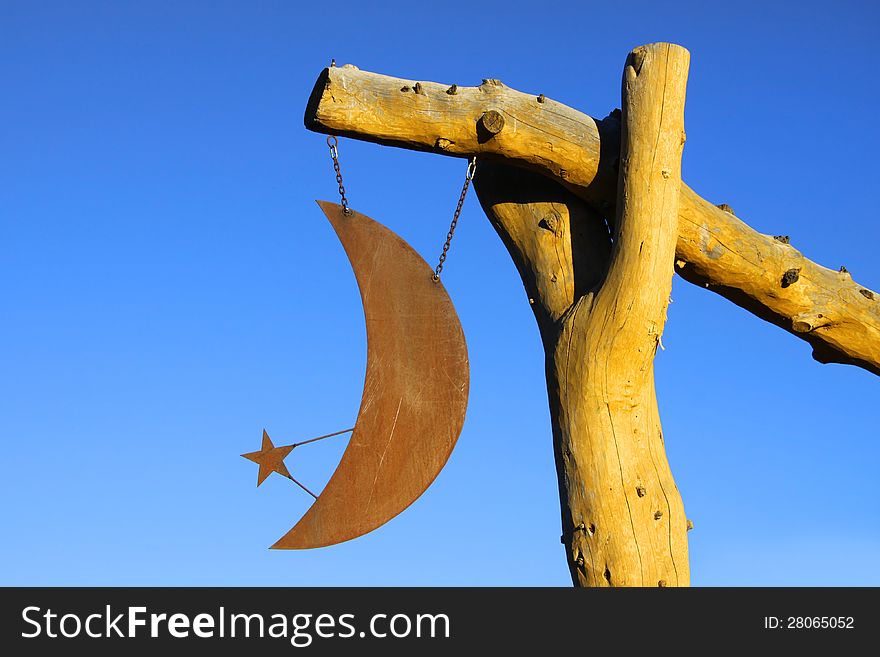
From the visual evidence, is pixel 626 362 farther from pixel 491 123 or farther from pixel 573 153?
pixel 491 123

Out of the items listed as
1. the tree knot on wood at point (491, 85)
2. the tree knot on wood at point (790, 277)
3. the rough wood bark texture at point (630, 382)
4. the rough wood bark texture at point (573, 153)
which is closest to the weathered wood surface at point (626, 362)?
the rough wood bark texture at point (630, 382)

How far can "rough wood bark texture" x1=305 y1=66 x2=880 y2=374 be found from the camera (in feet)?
13.0

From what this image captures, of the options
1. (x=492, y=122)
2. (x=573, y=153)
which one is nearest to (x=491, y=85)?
(x=492, y=122)

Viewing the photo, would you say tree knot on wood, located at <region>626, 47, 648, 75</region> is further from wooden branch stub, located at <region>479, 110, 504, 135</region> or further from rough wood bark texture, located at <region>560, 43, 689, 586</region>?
wooden branch stub, located at <region>479, 110, 504, 135</region>

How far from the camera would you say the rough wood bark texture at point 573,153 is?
397 cm

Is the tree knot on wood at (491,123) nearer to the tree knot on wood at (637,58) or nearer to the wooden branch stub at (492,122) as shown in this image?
the wooden branch stub at (492,122)

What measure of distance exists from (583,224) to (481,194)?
0.44m

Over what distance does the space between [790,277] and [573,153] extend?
1142 millimetres

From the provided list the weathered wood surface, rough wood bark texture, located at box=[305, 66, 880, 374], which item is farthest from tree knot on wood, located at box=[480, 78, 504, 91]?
the weathered wood surface

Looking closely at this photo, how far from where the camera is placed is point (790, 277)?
453 centimetres
